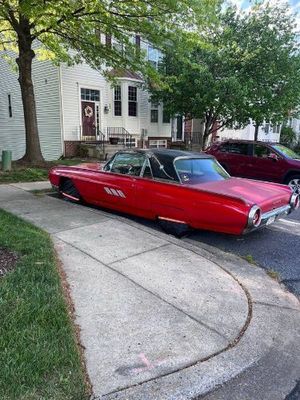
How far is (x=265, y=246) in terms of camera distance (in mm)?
5605

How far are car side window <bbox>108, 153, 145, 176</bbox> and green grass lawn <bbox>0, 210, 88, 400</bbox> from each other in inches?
105

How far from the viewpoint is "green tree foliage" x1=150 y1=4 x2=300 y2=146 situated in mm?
16109

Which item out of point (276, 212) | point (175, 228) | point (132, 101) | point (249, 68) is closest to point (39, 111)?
point (132, 101)

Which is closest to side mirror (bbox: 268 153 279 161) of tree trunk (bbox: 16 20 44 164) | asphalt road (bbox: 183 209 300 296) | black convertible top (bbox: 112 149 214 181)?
asphalt road (bbox: 183 209 300 296)

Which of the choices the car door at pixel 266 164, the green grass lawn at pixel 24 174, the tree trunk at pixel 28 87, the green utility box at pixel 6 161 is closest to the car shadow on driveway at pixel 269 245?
the car door at pixel 266 164

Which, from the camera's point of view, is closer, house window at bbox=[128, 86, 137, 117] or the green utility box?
the green utility box

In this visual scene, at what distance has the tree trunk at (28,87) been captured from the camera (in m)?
12.5

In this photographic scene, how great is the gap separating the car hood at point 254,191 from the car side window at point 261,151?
17.3 feet

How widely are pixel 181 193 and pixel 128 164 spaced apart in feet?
4.81

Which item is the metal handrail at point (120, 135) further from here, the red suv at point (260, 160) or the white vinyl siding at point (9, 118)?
the red suv at point (260, 160)

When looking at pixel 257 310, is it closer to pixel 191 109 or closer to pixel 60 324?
pixel 60 324

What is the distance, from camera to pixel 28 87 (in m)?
13.1

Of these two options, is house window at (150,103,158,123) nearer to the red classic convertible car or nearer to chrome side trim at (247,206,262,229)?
the red classic convertible car

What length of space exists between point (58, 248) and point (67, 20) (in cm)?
870
